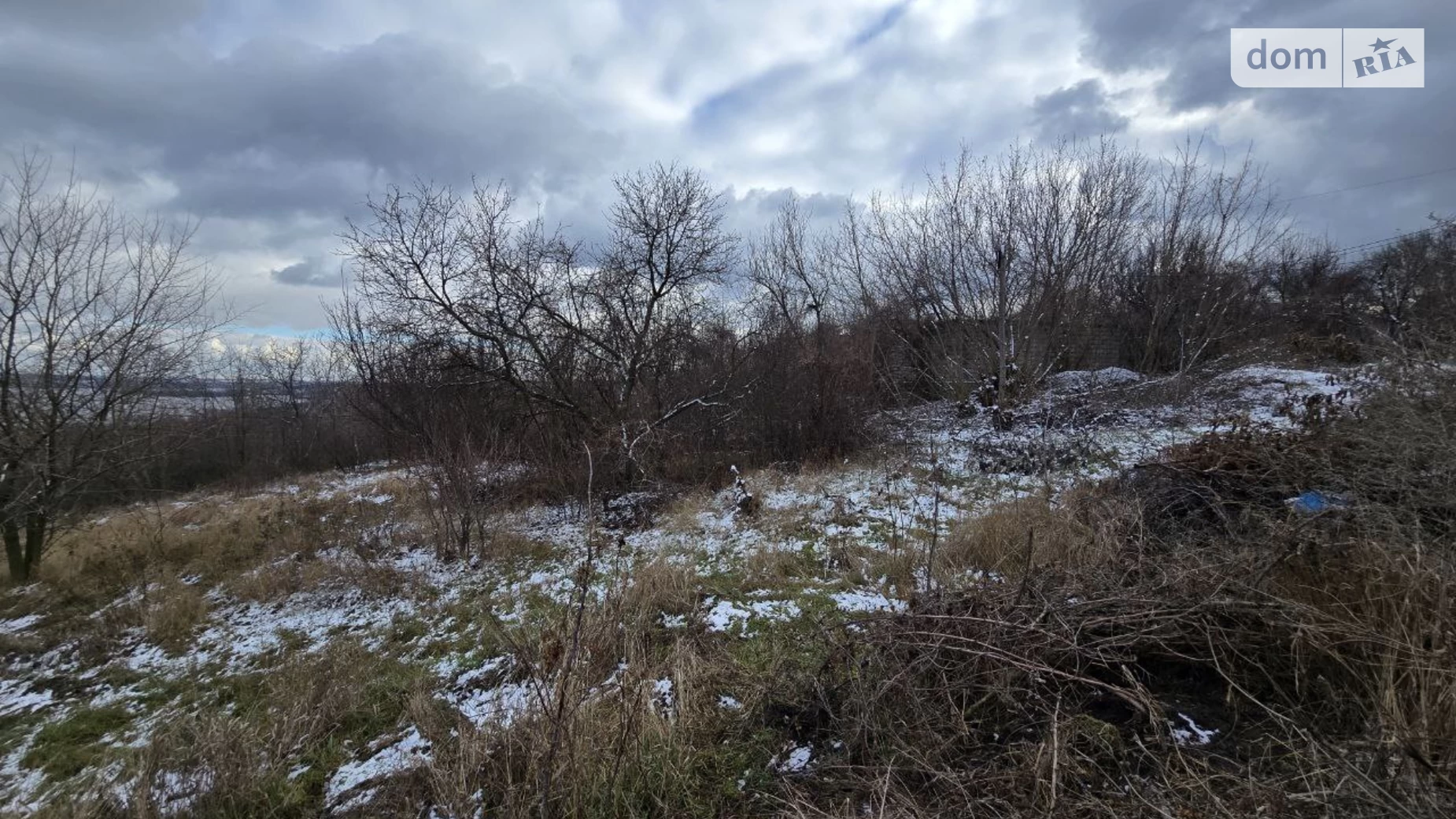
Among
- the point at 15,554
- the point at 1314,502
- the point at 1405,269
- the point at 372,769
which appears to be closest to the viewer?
the point at 372,769

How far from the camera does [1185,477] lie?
16.1 ft

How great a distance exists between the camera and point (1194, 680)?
273 centimetres

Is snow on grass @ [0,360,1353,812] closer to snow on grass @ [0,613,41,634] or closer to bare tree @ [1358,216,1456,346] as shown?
snow on grass @ [0,613,41,634]

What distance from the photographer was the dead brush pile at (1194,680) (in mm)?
1958

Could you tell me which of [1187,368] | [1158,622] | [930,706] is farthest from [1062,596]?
[1187,368]

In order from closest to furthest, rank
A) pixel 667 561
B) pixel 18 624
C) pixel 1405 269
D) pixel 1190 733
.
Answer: pixel 1190 733 → pixel 667 561 → pixel 18 624 → pixel 1405 269

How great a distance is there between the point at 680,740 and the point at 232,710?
3504 millimetres

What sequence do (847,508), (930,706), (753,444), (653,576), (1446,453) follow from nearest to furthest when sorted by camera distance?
1. (930,706)
2. (1446,453)
3. (653,576)
4. (847,508)
5. (753,444)

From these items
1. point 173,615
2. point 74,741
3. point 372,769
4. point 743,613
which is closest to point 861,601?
point 743,613

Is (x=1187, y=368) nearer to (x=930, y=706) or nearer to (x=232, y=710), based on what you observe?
(x=930, y=706)

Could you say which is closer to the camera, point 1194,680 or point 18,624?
point 1194,680

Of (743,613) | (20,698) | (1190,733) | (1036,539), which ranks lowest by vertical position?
(20,698)

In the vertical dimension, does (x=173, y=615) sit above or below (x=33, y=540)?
below

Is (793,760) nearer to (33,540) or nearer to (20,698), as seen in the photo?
(20,698)
